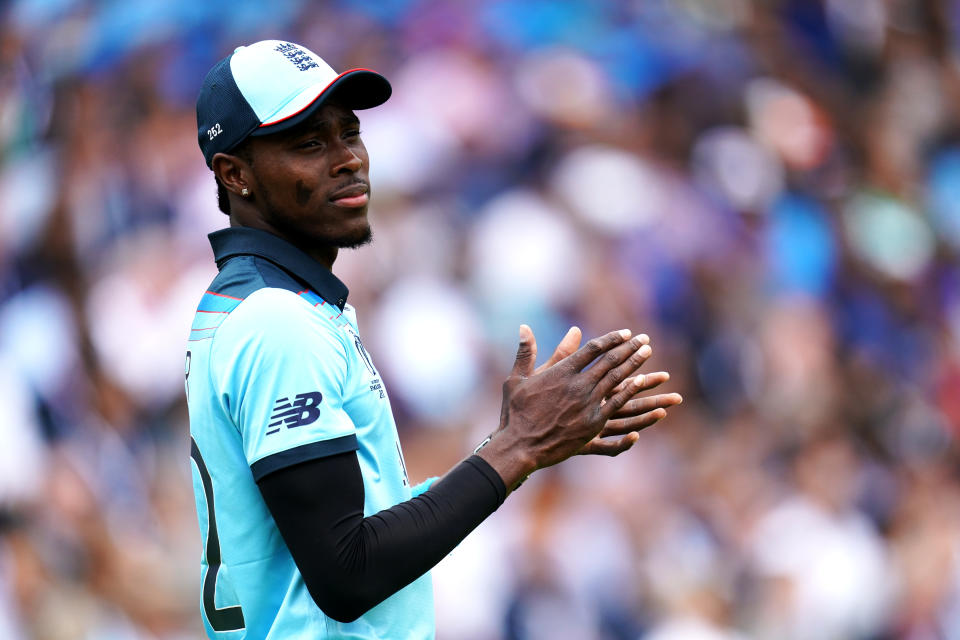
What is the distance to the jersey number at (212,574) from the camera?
1905 millimetres

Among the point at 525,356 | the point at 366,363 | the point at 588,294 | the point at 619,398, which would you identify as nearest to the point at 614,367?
the point at 619,398

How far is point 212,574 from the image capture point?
1.95m

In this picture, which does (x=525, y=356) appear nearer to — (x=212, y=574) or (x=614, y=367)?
(x=614, y=367)


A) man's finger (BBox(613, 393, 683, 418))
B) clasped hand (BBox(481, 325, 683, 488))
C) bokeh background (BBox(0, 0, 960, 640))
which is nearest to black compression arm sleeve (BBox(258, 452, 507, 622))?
clasped hand (BBox(481, 325, 683, 488))

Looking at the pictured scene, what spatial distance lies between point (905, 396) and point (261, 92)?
15.1 ft

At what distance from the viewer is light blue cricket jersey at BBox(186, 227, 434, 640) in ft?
5.71

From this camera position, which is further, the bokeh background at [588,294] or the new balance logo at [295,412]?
the bokeh background at [588,294]

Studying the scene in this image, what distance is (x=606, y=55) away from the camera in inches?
236

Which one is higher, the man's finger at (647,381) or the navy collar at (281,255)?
the navy collar at (281,255)

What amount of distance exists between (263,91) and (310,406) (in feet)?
1.98

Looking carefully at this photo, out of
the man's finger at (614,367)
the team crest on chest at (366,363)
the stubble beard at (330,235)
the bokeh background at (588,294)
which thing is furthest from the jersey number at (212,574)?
the bokeh background at (588,294)

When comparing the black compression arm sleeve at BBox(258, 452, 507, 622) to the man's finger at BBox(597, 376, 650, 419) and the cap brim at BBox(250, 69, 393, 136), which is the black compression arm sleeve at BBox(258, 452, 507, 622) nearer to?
the man's finger at BBox(597, 376, 650, 419)

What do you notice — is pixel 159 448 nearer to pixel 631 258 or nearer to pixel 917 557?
pixel 631 258

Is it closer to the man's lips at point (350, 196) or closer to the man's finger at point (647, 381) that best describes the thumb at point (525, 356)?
the man's finger at point (647, 381)
